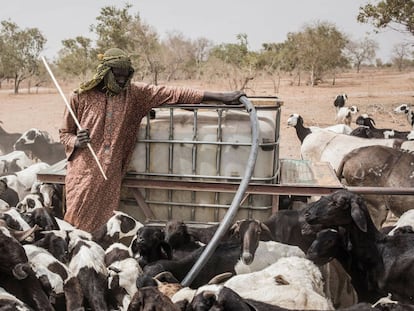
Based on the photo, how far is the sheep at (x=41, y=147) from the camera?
38.7ft

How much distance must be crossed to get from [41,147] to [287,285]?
9.08 meters

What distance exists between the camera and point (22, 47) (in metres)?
37.2

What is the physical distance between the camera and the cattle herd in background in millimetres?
4031

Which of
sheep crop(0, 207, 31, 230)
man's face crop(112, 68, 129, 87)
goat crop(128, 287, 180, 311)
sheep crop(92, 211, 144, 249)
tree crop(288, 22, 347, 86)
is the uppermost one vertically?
tree crop(288, 22, 347, 86)

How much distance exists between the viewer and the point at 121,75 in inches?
238

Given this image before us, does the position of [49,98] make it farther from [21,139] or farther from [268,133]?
[268,133]

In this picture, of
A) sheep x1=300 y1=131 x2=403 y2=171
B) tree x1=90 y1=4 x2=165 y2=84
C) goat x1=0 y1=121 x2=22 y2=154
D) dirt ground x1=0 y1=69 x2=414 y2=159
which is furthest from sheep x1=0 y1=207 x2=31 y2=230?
tree x1=90 y1=4 x2=165 y2=84

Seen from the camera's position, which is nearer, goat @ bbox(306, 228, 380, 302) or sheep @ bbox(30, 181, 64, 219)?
goat @ bbox(306, 228, 380, 302)

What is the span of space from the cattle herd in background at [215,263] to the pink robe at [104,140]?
354 millimetres

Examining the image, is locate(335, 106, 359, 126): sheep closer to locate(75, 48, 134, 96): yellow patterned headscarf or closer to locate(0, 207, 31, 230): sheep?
locate(75, 48, 134, 96): yellow patterned headscarf

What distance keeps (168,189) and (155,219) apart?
0.42 meters

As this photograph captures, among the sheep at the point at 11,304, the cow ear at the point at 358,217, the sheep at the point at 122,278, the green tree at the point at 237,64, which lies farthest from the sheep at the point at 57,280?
the green tree at the point at 237,64

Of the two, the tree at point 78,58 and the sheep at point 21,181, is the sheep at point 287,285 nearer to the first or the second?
the sheep at point 21,181

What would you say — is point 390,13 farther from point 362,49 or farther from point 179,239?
point 362,49
